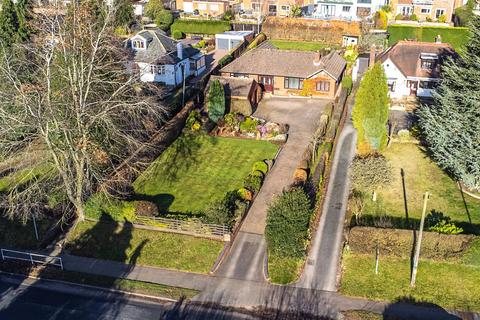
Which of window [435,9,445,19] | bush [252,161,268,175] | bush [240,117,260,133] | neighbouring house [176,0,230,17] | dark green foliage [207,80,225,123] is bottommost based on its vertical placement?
bush [252,161,268,175]

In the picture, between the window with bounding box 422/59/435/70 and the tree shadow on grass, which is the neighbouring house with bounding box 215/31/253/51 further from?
the tree shadow on grass

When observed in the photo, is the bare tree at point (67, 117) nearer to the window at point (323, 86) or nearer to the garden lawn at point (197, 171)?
the garden lawn at point (197, 171)

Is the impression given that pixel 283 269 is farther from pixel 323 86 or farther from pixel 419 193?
pixel 323 86

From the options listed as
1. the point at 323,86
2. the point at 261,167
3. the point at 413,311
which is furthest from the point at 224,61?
the point at 413,311

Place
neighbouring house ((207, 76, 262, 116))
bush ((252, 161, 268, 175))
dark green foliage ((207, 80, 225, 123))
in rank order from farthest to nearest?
neighbouring house ((207, 76, 262, 116))
dark green foliage ((207, 80, 225, 123))
bush ((252, 161, 268, 175))

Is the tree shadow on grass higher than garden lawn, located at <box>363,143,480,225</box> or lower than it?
lower

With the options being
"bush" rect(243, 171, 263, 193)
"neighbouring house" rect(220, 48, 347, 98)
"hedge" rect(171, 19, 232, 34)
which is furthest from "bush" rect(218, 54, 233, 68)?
"bush" rect(243, 171, 263, 193)

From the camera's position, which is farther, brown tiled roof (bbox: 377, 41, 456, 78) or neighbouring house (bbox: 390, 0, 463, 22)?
neighbouring house (bbox: 390, 0, 463, 22)

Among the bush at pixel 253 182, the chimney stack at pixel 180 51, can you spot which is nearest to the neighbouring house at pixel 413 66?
the chimney stack at pixel 180 51
